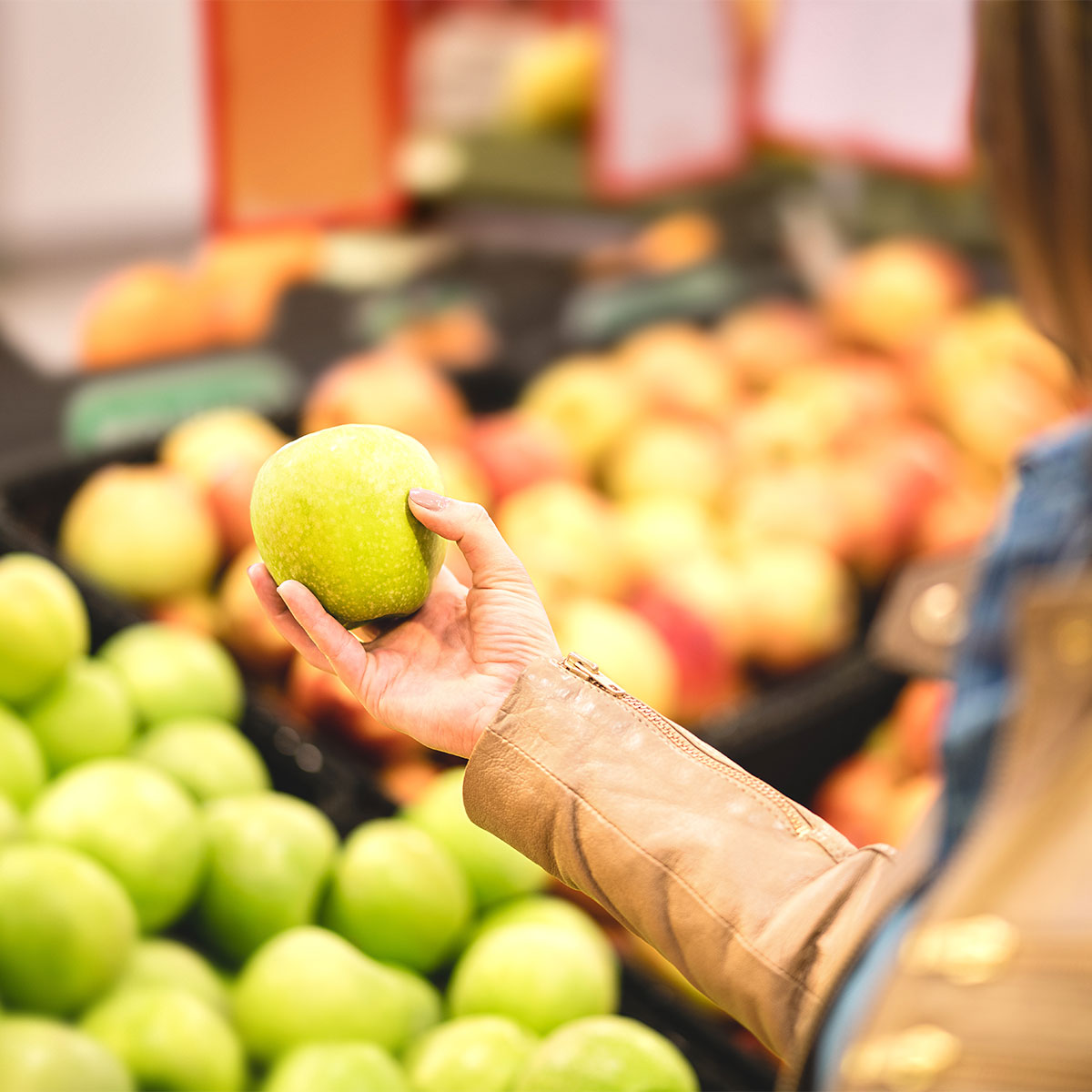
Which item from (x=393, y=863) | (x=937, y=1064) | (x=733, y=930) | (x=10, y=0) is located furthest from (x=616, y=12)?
(x=937, y=1064)

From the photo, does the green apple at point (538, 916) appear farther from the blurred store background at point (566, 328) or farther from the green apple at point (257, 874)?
the green apple at point (257, 874)

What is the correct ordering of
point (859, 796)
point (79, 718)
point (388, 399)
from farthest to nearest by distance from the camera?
1. point (388, 399)
2. point (859, 796)
3. point (79, 718)

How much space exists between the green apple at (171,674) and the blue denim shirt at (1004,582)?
40.1 inches

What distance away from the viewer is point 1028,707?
648 millimetres

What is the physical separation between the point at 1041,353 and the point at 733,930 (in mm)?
2251

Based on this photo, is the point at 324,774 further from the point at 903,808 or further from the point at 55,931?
the point at 903,808

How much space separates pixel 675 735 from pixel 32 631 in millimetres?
710

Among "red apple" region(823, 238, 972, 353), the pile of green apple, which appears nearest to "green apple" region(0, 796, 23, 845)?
the pile of green apple

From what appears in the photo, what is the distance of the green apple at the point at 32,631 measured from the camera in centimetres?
130

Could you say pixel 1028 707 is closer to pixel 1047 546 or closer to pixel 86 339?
pixel 1047 546

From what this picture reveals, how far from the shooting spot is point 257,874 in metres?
1.31

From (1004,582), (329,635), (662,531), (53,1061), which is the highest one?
(1004,582)

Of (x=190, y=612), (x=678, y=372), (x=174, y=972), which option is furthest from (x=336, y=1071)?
(x=678, y=372)

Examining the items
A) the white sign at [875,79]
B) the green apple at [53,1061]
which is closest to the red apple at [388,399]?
the green apple at [53,1061]
